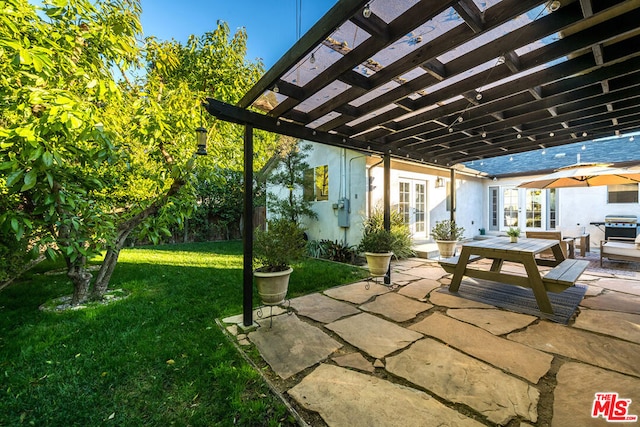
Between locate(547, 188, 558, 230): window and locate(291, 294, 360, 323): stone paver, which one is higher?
locate(547, 188, 558, 230): window

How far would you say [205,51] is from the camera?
4.00m

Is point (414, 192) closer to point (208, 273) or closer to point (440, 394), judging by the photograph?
point (208, 273)

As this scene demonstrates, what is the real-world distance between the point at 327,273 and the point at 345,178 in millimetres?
3189

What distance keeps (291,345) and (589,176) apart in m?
7.53

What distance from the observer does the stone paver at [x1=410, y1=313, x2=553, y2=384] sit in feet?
7.04

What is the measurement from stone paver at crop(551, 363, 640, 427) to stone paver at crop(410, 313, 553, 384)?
0.15m

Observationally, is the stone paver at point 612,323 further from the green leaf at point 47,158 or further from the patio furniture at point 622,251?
the green leaf at point 47,158

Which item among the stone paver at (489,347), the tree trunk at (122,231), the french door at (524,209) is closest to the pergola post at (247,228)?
the tree trunk at (122,231)

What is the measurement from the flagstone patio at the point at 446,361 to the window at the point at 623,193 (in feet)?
20.3

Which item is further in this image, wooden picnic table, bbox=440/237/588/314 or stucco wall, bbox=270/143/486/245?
stucco wall, bbox=270/143/486/245

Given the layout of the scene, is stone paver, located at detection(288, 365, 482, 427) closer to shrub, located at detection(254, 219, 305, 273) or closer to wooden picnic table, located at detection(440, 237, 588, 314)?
shrub, located at detection(254, 219, 305, 273)

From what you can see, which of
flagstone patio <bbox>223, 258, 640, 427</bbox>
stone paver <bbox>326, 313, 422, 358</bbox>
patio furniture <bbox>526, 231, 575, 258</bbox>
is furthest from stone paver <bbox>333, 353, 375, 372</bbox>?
patio furniture <bbox>526, 231, 575, 258</bbox>

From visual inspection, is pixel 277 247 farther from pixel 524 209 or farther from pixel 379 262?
pixel 524 209

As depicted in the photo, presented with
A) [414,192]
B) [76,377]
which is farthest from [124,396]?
[414,192]
